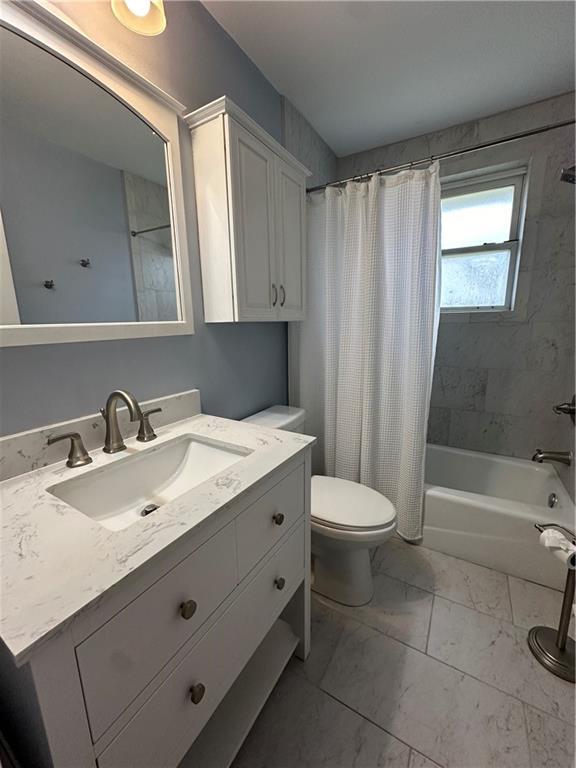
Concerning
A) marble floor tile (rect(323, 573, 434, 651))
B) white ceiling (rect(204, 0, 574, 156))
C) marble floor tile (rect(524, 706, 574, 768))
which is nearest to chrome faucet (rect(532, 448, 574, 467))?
marble floor tile (rect(323, 573, 434, 651))

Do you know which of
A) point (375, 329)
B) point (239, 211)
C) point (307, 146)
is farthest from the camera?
point (307, 146)

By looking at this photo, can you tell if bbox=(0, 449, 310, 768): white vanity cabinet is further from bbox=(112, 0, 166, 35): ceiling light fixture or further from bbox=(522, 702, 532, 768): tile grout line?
bbox=(112, 0, 166, 35): ceiling light fixture

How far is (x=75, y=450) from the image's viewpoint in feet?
2.92

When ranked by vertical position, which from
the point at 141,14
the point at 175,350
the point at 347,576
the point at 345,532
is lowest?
the point at 347,576

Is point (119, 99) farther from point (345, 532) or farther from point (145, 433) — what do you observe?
point (345, 532)

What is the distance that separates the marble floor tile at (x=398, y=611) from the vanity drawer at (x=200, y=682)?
62 cm

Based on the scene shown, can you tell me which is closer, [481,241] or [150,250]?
[150,250]

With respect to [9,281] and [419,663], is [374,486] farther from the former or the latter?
[9,281]

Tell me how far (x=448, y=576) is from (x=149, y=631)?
156 cm

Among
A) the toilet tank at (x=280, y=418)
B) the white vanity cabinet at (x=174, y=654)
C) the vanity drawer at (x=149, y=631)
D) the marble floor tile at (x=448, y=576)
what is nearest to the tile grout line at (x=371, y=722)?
the white vanity cabinet at (x=174, y=654)

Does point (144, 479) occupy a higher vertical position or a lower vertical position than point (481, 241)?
lower

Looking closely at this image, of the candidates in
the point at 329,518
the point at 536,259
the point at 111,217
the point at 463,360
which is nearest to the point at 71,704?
the point at 329,518

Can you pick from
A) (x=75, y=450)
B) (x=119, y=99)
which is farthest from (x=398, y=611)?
(x=119, y=99)

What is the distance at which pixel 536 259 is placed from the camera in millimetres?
1882
